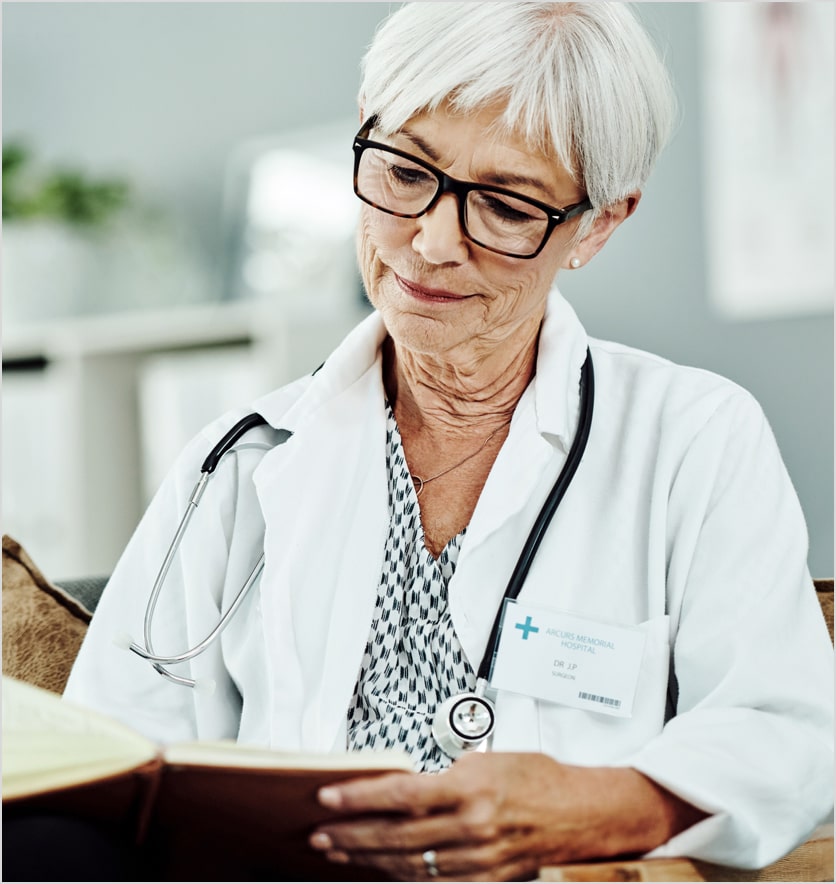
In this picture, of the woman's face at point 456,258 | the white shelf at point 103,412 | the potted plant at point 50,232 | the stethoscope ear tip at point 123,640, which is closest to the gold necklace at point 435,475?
the woman's face at point 456,258

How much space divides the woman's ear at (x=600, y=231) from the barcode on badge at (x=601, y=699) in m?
0.48

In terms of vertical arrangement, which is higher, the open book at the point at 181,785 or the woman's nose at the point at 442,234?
the woman's nose at the point at 442,234

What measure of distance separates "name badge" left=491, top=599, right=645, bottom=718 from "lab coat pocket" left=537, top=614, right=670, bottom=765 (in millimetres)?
12

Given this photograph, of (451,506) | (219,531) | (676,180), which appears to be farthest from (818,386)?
(219,531)

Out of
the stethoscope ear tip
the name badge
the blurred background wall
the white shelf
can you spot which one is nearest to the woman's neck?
the name badge

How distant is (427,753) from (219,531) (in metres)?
0.35

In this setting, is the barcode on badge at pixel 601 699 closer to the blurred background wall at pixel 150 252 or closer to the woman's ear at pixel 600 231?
the woman's ear at pixel 600 231

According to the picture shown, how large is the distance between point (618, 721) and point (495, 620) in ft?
0.51

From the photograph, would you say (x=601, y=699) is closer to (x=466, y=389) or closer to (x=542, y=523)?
(x=542, y=523)

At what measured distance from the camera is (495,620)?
1.12 m

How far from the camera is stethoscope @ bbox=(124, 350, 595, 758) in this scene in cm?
104

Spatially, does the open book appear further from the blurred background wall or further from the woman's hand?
the blurred background wall

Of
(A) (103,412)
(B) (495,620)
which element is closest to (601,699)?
(B) (495,620)

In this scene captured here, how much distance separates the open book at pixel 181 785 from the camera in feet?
2.41
